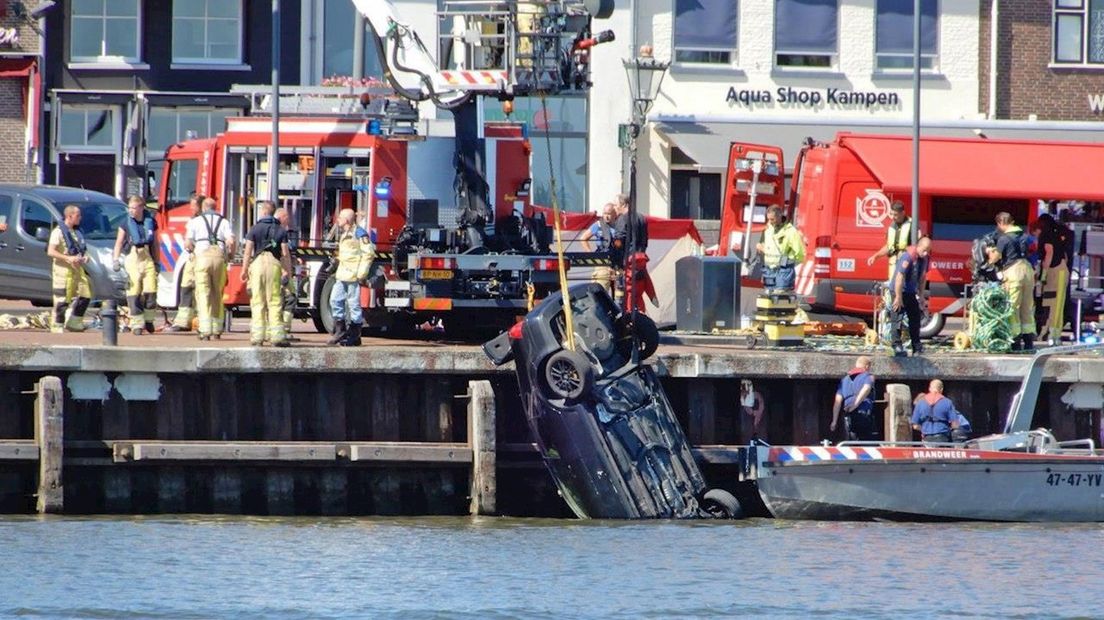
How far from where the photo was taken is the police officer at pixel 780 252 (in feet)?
76.3

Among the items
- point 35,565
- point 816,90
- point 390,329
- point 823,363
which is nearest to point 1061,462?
point 823,363

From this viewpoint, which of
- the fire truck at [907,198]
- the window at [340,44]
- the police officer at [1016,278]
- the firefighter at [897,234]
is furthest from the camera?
the window at [340,44]

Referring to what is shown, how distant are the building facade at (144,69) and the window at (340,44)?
0.49 meters

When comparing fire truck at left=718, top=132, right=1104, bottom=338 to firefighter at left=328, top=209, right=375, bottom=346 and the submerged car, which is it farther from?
firefighter at left=328, top=209, right=375, bottom=346

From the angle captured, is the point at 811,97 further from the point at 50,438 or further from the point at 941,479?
the point at 50,438

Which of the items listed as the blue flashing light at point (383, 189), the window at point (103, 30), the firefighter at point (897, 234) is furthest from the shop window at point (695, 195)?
the blue flashing light at point (383, 189)

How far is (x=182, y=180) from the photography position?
2386 cm

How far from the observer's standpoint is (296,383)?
64.5 feet

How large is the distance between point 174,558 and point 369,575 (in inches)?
67.9

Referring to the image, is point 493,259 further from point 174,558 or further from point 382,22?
point 174,558

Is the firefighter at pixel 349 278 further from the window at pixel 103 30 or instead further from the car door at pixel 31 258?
the window at pixel 103 30

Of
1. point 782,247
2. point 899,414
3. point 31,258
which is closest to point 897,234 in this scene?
point 782,247

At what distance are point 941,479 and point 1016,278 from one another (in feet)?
10.8

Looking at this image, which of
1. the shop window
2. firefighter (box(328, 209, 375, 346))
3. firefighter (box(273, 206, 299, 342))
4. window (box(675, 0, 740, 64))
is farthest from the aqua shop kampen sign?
firefighter (box(328, 209, 375, 346))
